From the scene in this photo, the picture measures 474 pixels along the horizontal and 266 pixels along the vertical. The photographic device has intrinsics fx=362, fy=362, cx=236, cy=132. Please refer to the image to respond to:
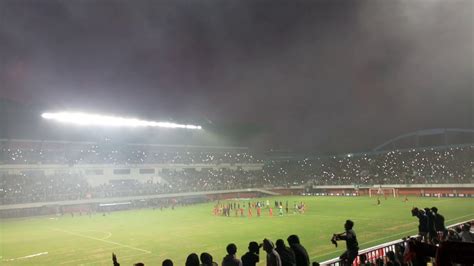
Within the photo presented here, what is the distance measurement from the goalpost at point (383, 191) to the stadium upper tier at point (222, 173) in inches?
149

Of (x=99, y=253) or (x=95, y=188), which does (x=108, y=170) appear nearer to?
(x=95, y=188)

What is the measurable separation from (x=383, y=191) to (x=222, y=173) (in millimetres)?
35428

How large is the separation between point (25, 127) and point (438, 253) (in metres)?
70.1

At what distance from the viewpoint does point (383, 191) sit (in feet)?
206

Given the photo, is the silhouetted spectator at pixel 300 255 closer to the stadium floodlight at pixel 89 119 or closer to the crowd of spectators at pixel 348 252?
the crowd of spectators at pixel 348 252

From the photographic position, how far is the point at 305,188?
77312 mm

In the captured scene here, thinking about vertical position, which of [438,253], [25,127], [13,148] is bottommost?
[438,253]

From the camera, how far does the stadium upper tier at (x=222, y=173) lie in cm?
5583

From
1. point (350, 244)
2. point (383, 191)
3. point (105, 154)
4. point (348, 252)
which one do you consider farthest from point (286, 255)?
point (105, 154)

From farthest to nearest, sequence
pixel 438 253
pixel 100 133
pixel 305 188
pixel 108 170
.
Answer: pixel 305 188 → pixel 100 133 → pixel 108 170 → pixel 438 253

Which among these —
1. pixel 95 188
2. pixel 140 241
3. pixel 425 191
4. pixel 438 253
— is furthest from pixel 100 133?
pixel 438 253

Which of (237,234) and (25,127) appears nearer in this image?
(237,234)

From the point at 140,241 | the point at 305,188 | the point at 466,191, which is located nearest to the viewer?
the point at 140,241

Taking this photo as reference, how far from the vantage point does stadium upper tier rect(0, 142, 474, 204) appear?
2198 inches
